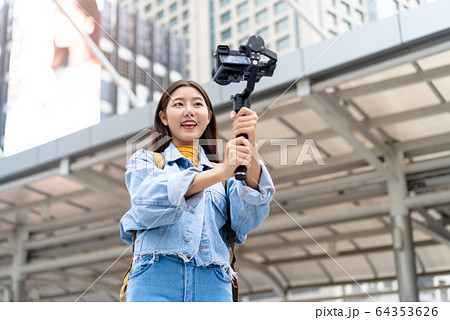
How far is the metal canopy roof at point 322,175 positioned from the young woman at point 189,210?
Answer: 1195mm

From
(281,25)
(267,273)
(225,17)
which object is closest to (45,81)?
(281,25)

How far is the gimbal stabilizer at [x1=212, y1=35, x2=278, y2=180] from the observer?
4.65 ft

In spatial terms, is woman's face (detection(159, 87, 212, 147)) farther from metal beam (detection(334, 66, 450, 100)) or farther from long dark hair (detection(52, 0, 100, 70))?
long dark hair (detection(52, 0, 100, 70))

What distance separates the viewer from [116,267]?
15492 millimetres

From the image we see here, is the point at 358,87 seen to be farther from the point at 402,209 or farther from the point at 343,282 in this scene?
the point at 343,282

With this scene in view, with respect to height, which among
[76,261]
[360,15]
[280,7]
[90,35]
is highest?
[280,7]

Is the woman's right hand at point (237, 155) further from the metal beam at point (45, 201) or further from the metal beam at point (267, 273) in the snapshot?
the metal beam at point (267, 273)

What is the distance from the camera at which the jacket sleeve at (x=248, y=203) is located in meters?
1.51

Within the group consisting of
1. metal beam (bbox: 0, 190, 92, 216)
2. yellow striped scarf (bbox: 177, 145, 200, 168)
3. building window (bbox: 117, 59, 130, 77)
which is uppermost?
building window (bbox: 117, 59, 130, 77)

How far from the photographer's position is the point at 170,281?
1.47 metres

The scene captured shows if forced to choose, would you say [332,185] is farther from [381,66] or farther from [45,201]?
[45,201]

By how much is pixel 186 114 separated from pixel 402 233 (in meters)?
7.03

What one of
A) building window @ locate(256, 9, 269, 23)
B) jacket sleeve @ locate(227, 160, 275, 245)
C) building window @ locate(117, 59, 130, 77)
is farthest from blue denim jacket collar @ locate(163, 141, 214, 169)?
building window @ locate(117, 59, 130, 77)

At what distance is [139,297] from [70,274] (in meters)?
14.3
